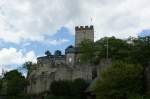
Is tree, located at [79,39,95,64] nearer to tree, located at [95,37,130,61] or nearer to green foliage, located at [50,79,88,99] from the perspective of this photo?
tree, located at [95,37,130,61]

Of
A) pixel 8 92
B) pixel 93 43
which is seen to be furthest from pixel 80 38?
pixel 8 92

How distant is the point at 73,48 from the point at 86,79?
68043mm

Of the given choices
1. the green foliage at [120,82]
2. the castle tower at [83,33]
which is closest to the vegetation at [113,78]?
the green foliage at [120,82]

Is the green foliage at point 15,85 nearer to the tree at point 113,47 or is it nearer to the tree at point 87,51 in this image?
the tree at point 87,51

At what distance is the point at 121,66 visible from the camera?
193 feet

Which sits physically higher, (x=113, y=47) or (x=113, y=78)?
(x=113, y=47)

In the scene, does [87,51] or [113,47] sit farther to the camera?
[87,51]

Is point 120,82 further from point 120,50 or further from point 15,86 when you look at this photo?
point 15,86

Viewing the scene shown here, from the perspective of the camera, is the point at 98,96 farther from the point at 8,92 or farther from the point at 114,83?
the point at 8,92

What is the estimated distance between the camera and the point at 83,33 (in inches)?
5891

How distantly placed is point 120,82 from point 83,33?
93.0 m

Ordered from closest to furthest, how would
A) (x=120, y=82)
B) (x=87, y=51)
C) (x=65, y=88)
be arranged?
(x=120, y=82)
(x=65, y=88)
(x=87, y=51)

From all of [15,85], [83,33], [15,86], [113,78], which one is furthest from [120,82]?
[83,33]

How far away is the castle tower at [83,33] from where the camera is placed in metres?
149
